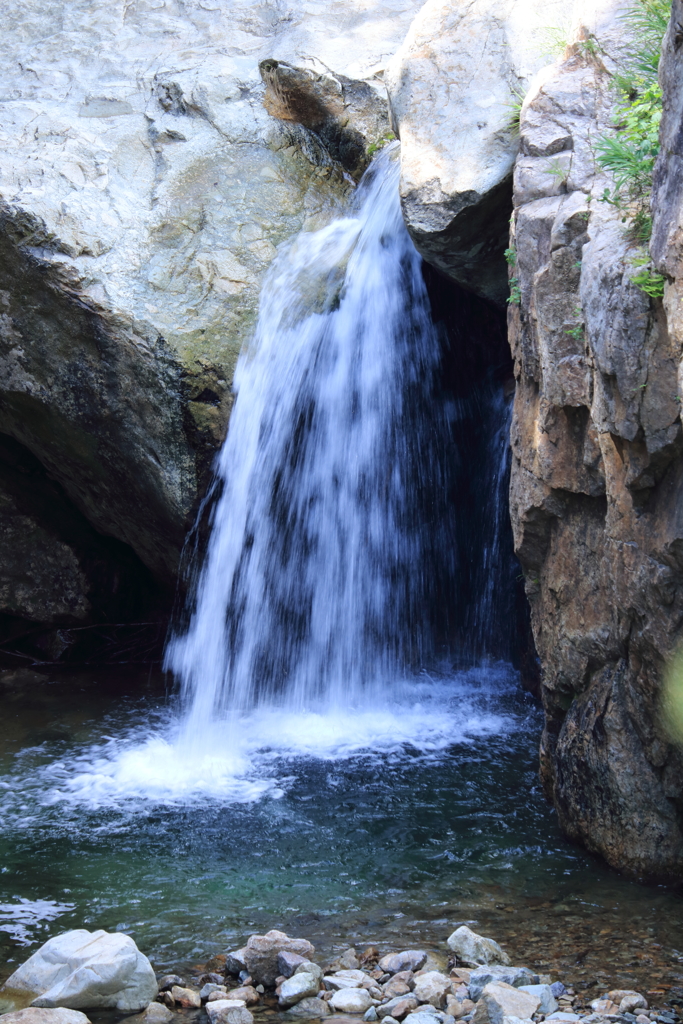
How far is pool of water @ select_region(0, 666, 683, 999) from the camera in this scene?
9.51ft

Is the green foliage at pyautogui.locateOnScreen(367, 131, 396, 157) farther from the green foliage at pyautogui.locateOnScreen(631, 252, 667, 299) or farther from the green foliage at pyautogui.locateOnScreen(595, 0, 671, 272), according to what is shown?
the green foliage at pyautogui.locateOnScreen(631, 252, 667, 299)

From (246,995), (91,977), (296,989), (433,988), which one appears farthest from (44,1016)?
(433,988)

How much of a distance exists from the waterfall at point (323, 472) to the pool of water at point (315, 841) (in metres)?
0.47

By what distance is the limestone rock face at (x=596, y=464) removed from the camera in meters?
2.74

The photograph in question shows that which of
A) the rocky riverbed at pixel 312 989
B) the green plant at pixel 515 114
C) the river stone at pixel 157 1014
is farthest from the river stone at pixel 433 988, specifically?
the green plant at pixel 515 114

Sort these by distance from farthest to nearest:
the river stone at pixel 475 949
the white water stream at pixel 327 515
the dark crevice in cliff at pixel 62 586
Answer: the dark crevice in cliff at pixel 62 586 < the white water stream at pixel 327 515 < the river stone at pixel 475 949

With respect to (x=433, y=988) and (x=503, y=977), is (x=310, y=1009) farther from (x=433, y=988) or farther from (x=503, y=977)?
(x=503, y=977)

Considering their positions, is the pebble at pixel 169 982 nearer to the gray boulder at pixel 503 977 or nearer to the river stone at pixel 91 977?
the river stone at pixel 91 977

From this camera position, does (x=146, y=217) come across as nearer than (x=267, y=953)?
No

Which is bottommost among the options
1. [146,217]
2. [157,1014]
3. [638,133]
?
[157,1014]

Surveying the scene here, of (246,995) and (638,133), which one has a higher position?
(638,133)

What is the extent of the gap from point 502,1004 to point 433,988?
0.26m

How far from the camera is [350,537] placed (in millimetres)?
5953

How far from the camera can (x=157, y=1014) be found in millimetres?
2373
